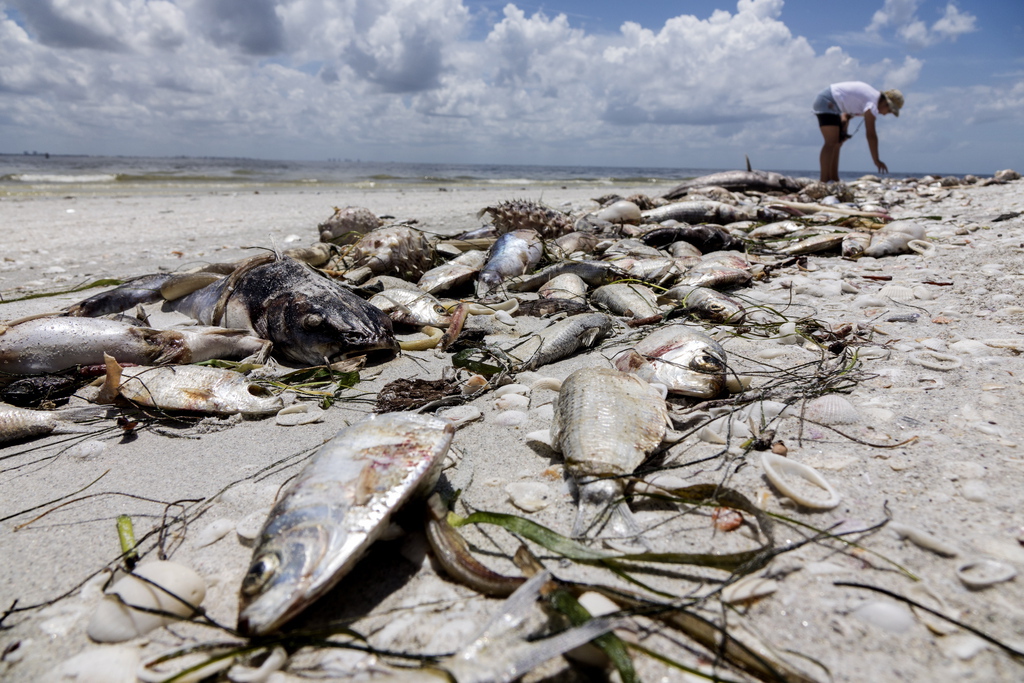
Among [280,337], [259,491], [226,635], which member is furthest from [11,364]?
[226,635]

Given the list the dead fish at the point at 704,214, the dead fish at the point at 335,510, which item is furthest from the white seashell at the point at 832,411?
the dead fish at the point at 704,214

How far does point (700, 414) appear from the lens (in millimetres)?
2443

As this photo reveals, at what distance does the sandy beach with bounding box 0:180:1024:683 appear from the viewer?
1.27 meters

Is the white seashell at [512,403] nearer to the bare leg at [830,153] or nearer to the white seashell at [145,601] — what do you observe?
the white seashell at [145,601]

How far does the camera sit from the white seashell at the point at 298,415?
8.73 feet

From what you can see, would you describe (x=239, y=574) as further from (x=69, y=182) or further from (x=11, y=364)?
(x=69, y=182)

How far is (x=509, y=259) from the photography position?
5.17 metres

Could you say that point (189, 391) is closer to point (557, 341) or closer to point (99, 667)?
point (99, 667)

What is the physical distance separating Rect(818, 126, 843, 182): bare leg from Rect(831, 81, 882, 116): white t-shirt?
458 millimetres

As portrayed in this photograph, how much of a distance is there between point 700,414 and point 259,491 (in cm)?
185

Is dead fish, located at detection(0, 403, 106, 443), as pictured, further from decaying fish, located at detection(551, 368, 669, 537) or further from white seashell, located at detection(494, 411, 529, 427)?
decaying fish, located at detection(551, 368, 669, 537)

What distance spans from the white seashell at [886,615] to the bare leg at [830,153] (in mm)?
13769

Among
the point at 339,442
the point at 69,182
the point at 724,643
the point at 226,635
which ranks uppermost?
the point at 69,182

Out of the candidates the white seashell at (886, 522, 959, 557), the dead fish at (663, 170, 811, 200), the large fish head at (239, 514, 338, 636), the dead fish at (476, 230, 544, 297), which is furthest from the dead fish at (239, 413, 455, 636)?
the dead fish at (663, 170, 811, 200)
